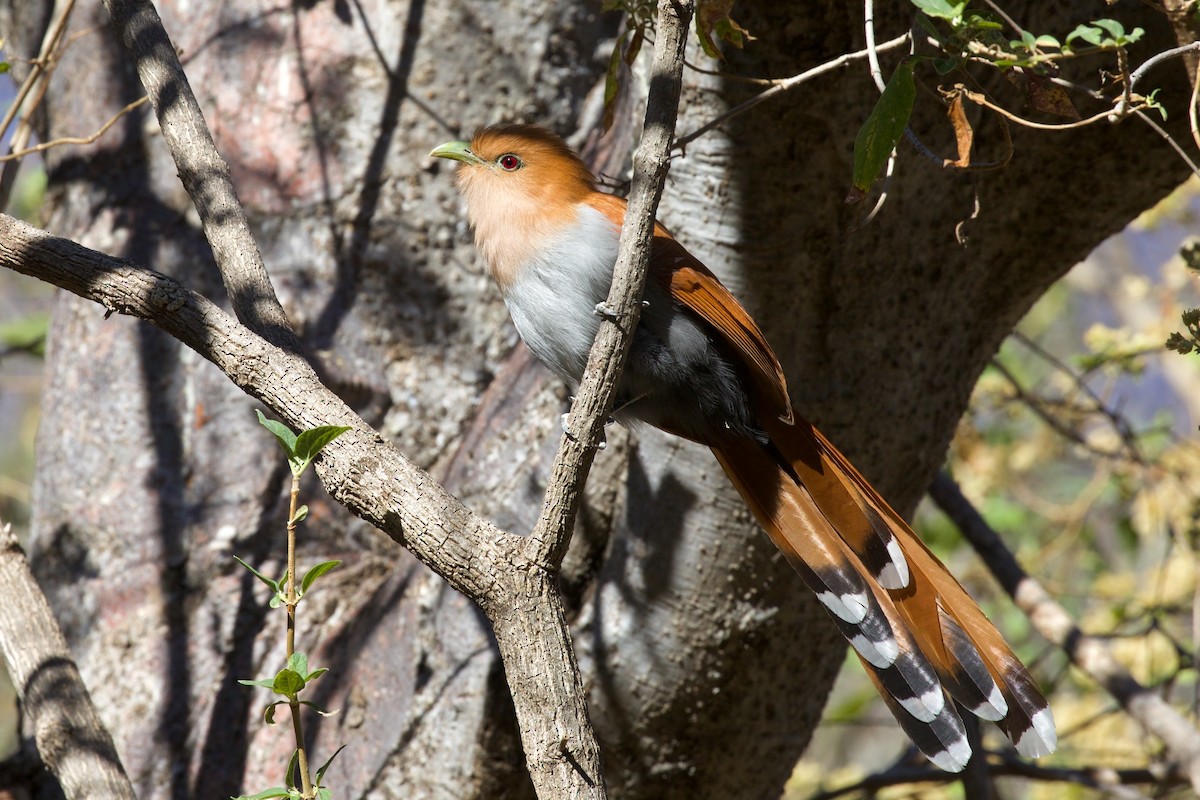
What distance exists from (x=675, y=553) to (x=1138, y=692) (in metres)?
1.56

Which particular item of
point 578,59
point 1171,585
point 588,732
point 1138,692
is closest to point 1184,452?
point 1171,585

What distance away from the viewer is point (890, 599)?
7.22 ft

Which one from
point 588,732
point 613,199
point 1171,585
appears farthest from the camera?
point 1171,585

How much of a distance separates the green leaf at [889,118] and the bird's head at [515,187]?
0.80 meters

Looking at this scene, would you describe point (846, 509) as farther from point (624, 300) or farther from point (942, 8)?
point (942, 8)

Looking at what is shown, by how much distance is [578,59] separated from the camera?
3.09 meters

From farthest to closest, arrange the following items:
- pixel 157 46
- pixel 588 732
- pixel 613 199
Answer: pixel 613 199
pixel 157 46
pixel 588 732

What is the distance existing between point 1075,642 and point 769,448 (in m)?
1.44

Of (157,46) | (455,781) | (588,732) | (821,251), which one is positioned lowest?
(588,732)

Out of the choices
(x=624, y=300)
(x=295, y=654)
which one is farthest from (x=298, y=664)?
(x=624, y=300)

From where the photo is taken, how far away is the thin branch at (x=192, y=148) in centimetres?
198

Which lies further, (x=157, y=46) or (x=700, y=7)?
(x=157, y=46)

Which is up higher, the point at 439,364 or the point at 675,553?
the point at 439,364

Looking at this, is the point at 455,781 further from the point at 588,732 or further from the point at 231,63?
the point at 231,63
